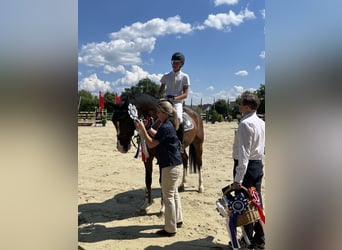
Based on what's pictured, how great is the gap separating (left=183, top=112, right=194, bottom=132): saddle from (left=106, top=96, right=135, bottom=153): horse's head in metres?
1.30

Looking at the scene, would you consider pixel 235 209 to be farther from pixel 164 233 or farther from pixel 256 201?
pixel 164 233

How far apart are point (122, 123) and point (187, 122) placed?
1538mm

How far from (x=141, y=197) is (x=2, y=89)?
479 centimetres

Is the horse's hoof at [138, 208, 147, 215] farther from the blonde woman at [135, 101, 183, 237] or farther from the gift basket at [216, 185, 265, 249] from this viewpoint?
the gift basket at [216, 185, 265, 249]

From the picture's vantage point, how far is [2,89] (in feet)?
2.76

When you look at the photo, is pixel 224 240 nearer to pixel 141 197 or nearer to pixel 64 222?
pixel 141 197

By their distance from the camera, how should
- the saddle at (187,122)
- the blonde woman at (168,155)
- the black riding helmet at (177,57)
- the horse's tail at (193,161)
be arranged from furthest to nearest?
the horse's tail at (193,161)
the saddle at (187,122)
the black riding helmet at (177,57)
the blonde woman at (168,155)

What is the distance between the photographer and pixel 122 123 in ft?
13.9

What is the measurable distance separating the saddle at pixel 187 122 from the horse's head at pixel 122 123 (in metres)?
1.30

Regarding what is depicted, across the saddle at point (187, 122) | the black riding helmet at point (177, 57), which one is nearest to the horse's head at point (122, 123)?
the black riding helmet at point (177, 57)

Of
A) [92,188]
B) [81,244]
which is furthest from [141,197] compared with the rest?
[81,244]

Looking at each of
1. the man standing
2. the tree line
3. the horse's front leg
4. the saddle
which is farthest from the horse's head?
the tree line

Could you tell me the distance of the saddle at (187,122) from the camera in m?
5.30

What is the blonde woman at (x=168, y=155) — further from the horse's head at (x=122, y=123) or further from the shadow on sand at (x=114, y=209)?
the shadow on sand at (x=114, y=209)
